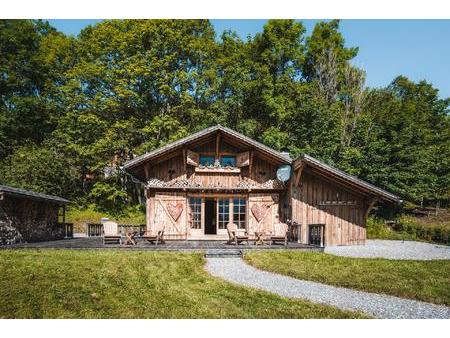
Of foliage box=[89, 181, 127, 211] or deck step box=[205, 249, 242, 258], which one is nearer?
deck step box=[205, 249, 242, 258]

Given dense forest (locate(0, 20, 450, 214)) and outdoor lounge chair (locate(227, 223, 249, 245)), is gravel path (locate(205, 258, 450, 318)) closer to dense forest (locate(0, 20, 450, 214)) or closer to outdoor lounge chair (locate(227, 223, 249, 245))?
outdoor lounge chair (locate(227, 223, 249, 245))

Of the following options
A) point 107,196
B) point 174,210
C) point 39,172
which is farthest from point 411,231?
point 39,172

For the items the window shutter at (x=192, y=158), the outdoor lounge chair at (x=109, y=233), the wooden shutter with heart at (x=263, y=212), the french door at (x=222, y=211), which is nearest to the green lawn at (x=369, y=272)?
the wooden shutter with heart at (x=263, y=212)

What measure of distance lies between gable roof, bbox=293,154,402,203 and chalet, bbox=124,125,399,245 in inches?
4.5

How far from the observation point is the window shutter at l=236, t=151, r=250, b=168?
1648 centimetres

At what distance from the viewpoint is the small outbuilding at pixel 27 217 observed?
44.5ft

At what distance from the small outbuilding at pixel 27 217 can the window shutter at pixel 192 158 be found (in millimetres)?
6763

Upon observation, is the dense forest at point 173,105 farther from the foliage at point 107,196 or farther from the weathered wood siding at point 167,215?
the weathered wood siding at point 167,215

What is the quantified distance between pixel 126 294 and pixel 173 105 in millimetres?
23535

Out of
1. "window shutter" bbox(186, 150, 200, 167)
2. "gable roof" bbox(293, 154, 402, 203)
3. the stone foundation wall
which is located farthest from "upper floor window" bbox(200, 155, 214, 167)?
the stone foundation wall

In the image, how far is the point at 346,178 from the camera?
49.6 feet

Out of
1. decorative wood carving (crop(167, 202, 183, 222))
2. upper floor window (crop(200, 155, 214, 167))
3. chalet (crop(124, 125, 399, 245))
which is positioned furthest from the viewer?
upper floor window (crop(200, 155, 214, 167))

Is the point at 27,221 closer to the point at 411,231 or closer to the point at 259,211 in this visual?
the point at 259,211

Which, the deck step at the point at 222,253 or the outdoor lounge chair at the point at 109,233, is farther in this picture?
the outdoor lounge chair at the point at 109,233
